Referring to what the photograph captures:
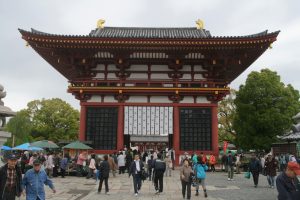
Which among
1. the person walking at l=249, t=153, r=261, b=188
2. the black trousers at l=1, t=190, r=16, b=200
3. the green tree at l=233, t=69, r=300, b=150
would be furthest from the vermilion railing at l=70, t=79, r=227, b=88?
the black trousers at l=1, t=190, r=16, b=200

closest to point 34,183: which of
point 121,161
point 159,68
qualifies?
point 121,161

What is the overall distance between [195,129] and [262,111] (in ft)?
44.3

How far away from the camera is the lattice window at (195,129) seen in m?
27.2

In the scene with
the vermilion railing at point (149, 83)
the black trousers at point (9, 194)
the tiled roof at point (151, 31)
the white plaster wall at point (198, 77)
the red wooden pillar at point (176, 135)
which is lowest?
the black trousers at point (9, 194)

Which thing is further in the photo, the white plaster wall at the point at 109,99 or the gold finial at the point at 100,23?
the gold finial at the point at 100,23

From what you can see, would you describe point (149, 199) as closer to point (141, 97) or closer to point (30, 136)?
point (141, 97)

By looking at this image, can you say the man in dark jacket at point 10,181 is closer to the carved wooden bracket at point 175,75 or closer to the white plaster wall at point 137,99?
the white plaster wall at point 137,99

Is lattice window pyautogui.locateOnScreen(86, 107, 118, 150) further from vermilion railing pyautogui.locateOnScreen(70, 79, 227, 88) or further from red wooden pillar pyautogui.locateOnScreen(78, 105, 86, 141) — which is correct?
vermilion railing pyautogui.locateOnScreen(70, 79, 227, 88)

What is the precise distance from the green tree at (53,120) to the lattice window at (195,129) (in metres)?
45.3

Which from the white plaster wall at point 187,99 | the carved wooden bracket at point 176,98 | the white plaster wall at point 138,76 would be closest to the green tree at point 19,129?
the white plaster wall at point 138,76

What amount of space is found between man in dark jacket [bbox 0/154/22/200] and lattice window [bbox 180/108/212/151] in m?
19.6

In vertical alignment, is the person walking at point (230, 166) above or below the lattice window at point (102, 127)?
below

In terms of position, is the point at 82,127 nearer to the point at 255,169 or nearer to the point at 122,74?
the point at 122,74

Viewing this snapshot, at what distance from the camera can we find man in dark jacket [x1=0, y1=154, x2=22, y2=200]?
8.16 metres
